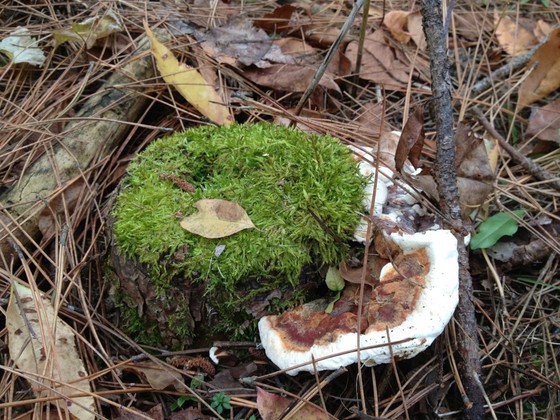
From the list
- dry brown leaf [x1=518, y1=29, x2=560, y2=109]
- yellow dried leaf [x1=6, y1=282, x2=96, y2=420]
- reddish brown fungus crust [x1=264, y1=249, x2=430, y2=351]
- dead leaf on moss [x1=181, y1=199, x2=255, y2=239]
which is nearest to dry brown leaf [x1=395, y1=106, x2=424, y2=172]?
reddish brown fungus crust [x1=264, y1=249, x2=430, y2=351]

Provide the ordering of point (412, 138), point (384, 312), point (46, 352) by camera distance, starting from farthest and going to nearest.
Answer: point (412, 138) → point (46, 352) → point (384, 312)

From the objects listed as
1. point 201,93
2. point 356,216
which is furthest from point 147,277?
point 201,93

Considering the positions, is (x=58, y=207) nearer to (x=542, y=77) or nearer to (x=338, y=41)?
(x=338, y=41)

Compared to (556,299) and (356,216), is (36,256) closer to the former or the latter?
(356,216)

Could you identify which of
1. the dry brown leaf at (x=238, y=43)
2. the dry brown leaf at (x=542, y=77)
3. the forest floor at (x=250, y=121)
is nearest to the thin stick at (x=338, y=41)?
the forest floor at (x=250, y=121)

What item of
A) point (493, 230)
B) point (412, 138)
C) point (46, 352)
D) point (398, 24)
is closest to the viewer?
point (46, 352)

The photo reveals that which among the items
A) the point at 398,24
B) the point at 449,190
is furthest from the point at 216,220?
the point at 398,24
